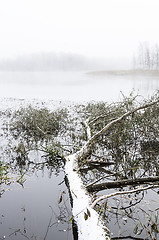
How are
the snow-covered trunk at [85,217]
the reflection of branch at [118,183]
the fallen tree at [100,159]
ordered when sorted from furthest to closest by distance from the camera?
the reflection of branch at [118,183], the fallen tree at [100,159], the snow-covered trunk at [85,217]

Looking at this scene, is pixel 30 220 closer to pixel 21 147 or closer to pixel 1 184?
pixel 1 184

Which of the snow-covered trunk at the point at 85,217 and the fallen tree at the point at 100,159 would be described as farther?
the fallen tree at the point at 100,159

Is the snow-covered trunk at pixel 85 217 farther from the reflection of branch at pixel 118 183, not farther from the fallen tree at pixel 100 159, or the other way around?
the reflection of branch at pixel 118 183

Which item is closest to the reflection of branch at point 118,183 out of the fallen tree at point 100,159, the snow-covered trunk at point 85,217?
the fallen tree at point 100,159

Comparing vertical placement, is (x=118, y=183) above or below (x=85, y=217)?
below

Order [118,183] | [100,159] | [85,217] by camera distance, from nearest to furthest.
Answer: [85,217], [118,183], [100,159]

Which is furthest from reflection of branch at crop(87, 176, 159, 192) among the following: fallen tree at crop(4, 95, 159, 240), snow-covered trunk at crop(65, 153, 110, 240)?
snow-covered trunk at crop(65, 153, 110, 240)

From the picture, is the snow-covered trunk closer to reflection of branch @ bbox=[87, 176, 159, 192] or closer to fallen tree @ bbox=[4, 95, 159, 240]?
fallen tree @ bbox=[4, 95, 159, 240]

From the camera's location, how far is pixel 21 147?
676 cm

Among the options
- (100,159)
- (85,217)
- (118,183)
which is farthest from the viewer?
(100,159)

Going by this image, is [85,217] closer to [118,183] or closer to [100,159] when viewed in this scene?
[118,183]

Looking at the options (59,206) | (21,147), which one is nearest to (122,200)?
(59,206)

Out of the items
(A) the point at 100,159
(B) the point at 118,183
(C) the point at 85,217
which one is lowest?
(A) the point at 100,159

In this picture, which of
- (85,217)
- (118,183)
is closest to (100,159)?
(118,183)
